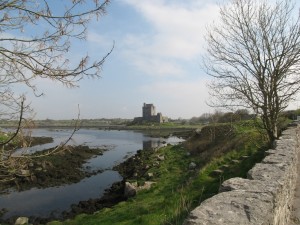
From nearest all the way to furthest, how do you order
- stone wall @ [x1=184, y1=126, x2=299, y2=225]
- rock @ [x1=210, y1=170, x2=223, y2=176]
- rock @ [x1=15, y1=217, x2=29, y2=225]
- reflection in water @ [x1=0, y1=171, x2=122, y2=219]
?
stone wall @ [x1=184, y1=126, x2=299, y2=225] < rock @ [x1=210, y1=170, x2=223, y2=176] < rock @ [x1=15, y1=217, x2=29, y2=225] < reflection in water @ [x1=0, y1=171, x2=122, y2=219]

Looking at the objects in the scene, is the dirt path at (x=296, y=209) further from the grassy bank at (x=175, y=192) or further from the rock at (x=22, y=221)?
the rock at (x=22, y=221)

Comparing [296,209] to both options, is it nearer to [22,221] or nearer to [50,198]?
[22,221]

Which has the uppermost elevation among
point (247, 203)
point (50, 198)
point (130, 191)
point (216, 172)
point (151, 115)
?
point (151, 115)

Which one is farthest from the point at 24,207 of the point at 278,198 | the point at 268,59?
the point at 278,198

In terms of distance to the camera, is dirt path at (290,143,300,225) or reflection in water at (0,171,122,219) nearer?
dirt path at (290,143,300,225)

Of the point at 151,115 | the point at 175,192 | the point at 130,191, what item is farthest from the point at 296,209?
the point at 151,115

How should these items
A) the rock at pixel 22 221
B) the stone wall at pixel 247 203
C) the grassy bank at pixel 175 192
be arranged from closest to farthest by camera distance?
the stone wall at pixel 247 203
the grassy bank at pixel 175 192
the rock at pixel 22 221

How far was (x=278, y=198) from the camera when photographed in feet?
16.4

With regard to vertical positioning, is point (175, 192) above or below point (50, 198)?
above

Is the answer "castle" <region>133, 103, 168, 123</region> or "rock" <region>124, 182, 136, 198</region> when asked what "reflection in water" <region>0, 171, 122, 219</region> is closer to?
"rock" <region>124, 182, 136, 198</region>

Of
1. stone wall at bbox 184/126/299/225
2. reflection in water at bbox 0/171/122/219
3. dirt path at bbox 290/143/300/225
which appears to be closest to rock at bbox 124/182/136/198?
reflection in water at bbox 0/171/122/219

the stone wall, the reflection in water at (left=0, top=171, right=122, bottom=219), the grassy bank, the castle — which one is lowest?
the reflection in water at (left=0, top=171, right=122, bottom=219)

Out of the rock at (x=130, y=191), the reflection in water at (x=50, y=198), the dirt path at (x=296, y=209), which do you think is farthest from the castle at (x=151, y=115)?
the dirt path at (x=296, y=209)

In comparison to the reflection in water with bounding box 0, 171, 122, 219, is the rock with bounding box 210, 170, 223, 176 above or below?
above
